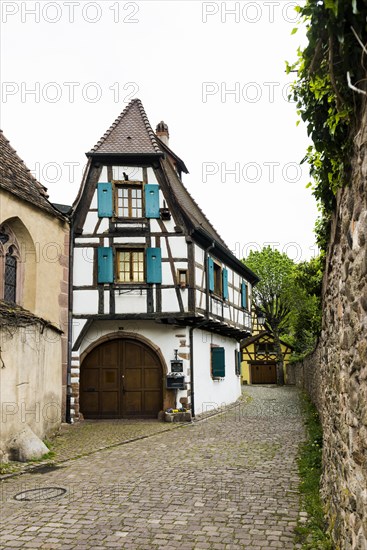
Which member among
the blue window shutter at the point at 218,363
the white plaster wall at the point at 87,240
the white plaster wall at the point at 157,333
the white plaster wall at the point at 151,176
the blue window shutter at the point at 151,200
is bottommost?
the blue window shutter at the point at 218,363

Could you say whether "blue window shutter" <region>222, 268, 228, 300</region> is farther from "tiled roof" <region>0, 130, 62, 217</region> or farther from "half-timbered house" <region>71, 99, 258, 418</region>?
"tiled roof" <region>0, 130, 62, 217</region>

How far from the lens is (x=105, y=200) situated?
16141 mm

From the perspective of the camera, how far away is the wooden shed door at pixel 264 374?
4350cm

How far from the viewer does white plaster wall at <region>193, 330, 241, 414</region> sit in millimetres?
16938

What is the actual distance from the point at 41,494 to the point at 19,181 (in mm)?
9057

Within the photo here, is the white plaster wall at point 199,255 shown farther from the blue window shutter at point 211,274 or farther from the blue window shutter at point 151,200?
the blue window shutter at point 151,200

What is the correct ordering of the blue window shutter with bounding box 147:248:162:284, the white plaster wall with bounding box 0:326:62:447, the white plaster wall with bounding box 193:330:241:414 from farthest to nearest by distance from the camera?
the white plaster wall with bounding box 193:330:241:414 < the blue window shutter with bounding box 147:248:162:284 < the white plaster wall with bounding box 0:326:62:447


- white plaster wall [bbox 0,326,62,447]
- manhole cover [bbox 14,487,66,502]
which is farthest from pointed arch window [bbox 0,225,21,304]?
manhole cover [bbox 14,487,66,502]

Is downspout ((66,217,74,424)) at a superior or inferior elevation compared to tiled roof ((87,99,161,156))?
inferior

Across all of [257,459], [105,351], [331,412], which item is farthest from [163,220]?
[331,412]

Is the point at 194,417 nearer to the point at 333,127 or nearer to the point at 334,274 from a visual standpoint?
the point at 334,274

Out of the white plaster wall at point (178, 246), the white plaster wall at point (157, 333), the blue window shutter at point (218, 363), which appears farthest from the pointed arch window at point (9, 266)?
the blue window shutter at point (218, 363)

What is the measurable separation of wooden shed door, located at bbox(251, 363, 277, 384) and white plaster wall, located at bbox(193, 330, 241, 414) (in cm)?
2162

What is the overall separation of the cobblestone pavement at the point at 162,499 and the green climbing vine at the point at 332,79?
11.5ft
